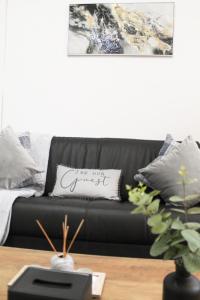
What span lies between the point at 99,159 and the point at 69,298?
1912 millimetres

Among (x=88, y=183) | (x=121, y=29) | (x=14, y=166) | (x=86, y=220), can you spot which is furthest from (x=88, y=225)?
(x=121, y=29)

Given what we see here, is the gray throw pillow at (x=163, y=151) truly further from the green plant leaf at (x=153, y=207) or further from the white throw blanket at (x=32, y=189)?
the green plant leaf at (x=153, y=207)

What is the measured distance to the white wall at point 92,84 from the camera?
10.1ft

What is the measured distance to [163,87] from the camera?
122 inches

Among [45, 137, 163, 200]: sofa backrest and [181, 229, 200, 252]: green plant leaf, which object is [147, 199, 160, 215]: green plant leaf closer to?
[181, 229, 200, 252]: green plant leaf

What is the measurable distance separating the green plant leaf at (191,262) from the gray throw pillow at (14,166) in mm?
1894

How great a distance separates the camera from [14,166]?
2.62 metres

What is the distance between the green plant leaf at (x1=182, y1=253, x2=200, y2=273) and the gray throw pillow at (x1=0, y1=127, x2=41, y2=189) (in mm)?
1894

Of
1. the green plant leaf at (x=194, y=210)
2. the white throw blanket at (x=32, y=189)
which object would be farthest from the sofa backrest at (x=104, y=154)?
the green plant leaf at (x=194, y=210)

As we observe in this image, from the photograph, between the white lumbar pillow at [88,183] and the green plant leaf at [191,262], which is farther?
the white lumbar pillow at [88,183]

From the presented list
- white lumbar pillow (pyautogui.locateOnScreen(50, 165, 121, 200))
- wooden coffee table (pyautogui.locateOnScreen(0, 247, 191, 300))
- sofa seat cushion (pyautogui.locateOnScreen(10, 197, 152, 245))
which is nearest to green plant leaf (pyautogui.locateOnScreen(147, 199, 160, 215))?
wooden coffee table (pyautogui.locateOnScreen(0, 247, 191, 300))

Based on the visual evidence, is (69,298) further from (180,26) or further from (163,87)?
(180,26)

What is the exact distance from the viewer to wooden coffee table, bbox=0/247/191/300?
1.20 meters

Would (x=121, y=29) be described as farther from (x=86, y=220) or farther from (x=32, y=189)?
(x=86, y=220)
